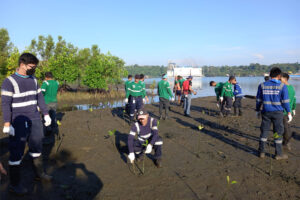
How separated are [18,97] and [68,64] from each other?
74.4 feet

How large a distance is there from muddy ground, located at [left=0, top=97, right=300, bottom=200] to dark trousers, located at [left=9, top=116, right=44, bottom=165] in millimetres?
811

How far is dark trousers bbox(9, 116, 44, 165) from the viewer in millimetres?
3877

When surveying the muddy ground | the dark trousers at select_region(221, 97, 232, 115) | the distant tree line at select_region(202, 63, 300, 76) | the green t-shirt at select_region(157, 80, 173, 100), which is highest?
the distant tree line at select_region(202, 63, 300, 76)

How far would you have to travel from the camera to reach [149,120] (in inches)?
216

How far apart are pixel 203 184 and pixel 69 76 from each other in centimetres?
2345

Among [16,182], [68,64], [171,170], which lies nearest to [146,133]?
[171,170]

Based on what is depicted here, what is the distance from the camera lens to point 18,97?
3893mm

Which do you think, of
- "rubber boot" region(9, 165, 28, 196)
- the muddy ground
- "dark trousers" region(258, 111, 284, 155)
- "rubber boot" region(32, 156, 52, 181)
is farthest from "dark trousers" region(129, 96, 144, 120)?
"rubber boot" region(9, 165, 28, 196)

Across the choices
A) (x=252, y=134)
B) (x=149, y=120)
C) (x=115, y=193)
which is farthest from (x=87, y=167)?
(x=252, y=134)

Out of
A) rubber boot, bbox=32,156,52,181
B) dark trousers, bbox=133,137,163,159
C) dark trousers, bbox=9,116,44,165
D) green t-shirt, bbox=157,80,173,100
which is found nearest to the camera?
dark trousers, bbox=9,116,44,165

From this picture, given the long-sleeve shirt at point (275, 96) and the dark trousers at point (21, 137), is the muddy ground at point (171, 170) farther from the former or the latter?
the long-sleeve shirt at point (275, 96)

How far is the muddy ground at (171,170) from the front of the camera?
13.9ft

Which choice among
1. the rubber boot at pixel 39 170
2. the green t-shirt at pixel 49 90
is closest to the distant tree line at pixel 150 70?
the green t-shirt at pixel 49 90

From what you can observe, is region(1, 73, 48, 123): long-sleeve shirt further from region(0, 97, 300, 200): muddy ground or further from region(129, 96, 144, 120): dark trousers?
region(129, 96, 144, 120): dark trousers
